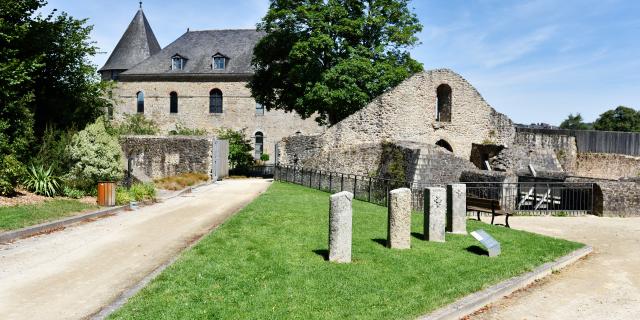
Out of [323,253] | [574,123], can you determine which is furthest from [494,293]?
[574,123]

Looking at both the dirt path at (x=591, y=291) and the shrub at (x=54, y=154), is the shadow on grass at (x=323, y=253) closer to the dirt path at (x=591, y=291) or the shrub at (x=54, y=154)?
the dirt path at (x=591, y=291)

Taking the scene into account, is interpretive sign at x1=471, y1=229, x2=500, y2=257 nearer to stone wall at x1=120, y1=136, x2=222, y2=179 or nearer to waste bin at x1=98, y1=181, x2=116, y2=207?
waste bin at x1=98, y1=181, x2=116, y2=207

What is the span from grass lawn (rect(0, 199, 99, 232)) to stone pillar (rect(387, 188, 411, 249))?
7.86 meters

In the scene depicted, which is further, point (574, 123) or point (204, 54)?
point (574, 123)

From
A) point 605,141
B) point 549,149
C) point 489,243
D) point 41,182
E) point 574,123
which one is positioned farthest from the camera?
point 574,123

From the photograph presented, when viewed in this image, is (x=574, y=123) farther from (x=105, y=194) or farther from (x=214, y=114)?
(x=105, y=194)

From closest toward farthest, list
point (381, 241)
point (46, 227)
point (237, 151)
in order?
point (381, 241), point (46, 227), point (237, 151)

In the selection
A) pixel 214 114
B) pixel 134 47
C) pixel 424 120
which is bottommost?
pixel 424 120

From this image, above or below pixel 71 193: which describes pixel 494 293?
below

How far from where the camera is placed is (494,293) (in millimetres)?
6906

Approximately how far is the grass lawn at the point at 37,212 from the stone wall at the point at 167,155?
1264 cm

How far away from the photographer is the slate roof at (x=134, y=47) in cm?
4881

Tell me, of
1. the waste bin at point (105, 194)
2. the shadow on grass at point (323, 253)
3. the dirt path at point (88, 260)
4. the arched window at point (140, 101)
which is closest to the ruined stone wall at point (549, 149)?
the dirt path at point (88, 260)

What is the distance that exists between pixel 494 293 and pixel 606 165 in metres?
31.0
